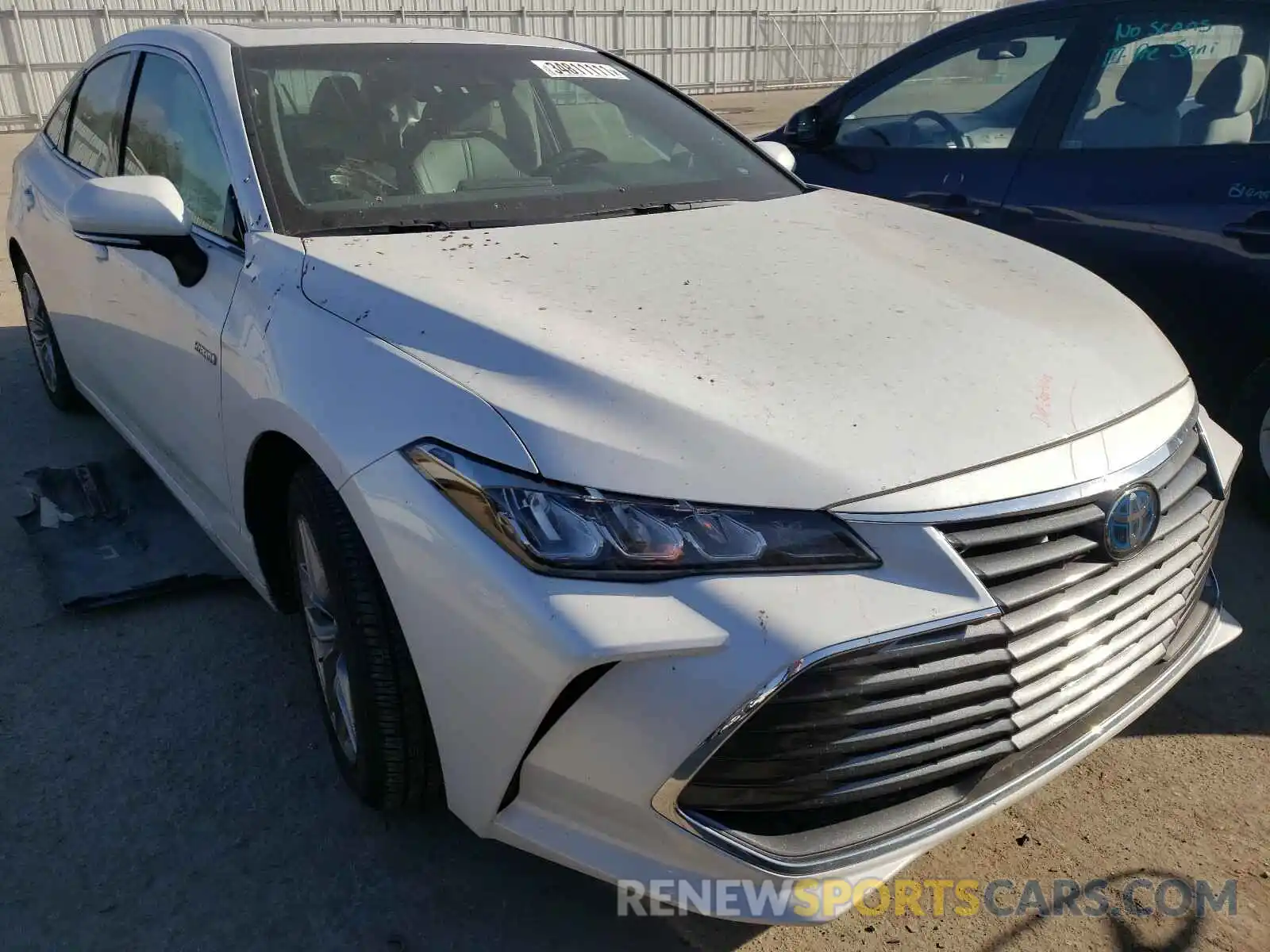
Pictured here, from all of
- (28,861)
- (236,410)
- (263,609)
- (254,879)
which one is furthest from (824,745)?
(263,609)

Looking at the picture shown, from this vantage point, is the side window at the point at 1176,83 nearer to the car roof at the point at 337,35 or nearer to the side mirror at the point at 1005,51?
the side mirror at the point at 1005,51

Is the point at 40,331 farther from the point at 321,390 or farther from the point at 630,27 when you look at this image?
the point at 630,27

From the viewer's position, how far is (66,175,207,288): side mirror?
7.82 ft

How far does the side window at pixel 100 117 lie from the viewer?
341 cm

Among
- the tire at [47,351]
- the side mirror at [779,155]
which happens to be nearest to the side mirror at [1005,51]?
the side mirror at [779,155]

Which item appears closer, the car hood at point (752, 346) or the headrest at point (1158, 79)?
the car hood at point (752, 346)

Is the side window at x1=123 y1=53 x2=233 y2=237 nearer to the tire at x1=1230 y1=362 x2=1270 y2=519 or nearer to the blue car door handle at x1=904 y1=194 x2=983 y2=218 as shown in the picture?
the blue car door handle at x1=904 y1=194 x2=983 y2=218

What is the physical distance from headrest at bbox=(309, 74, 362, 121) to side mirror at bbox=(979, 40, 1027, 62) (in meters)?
2.45

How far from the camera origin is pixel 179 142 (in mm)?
2838

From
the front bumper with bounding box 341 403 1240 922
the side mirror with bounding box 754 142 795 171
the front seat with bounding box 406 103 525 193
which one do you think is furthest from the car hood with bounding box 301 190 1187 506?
the side mirror with bounding box 754 142 795 171

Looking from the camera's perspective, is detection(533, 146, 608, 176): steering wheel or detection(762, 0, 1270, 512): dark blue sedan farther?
detection(762, 0, 1270, 512): dark blue sedan

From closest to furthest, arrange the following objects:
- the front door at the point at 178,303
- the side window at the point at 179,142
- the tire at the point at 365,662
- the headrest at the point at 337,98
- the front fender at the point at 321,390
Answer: the front fender at the point at 321,390, the tire at the point at 365,662, the front door at the point at 178,303, the side window at the point at 179,142, the headrest at the point at 337,98

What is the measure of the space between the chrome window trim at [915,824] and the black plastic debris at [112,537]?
2067 mm

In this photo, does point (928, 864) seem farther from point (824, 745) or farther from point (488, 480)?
point (488, 480)
